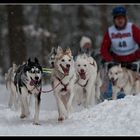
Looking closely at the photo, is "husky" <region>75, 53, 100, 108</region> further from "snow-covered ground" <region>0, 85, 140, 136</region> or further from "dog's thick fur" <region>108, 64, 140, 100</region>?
"snow-covered ground" <region>0, 85, 140, 136</region>

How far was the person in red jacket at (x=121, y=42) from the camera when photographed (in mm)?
Answer: 10648

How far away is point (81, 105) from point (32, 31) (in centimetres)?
1633

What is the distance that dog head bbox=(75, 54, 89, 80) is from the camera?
10.1 metres

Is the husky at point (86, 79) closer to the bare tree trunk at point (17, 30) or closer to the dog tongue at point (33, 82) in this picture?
the dog tongue at point (33, 82)

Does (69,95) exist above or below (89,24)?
below

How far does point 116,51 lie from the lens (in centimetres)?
1084

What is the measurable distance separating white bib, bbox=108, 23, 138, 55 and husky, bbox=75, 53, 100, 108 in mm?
614

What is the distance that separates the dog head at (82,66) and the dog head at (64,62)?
1.17 m

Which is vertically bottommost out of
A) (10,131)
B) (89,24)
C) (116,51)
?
(10,131)

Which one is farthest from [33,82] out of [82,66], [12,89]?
[12,89]

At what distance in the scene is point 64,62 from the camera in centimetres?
880

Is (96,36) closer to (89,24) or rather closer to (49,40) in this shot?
(89,24)

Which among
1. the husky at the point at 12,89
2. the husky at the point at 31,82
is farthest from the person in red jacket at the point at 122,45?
the husky at the point at 31,82
